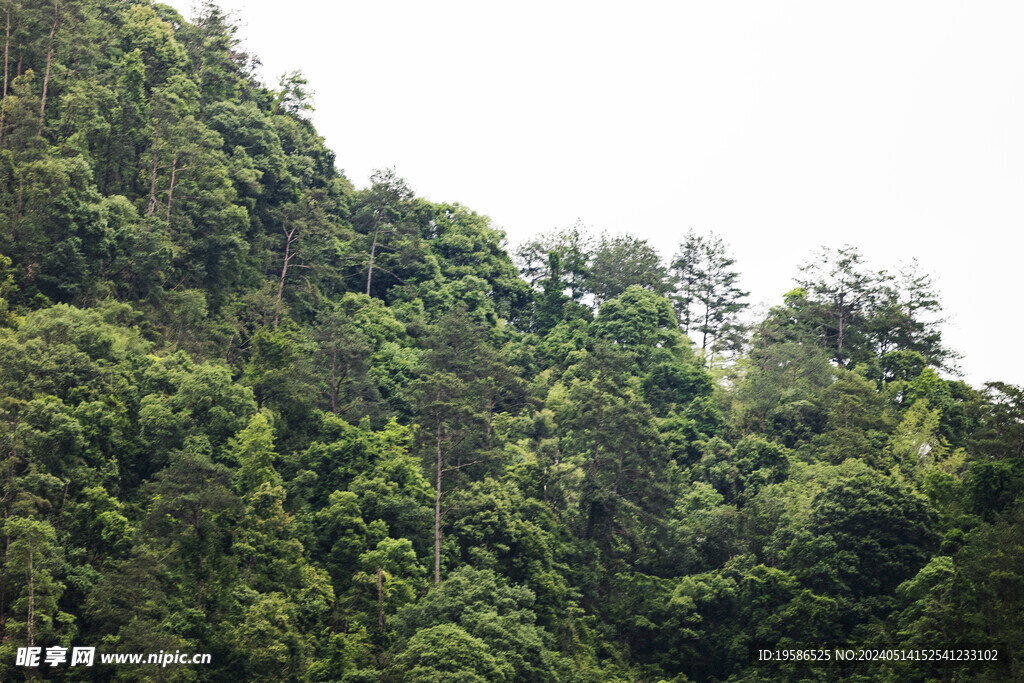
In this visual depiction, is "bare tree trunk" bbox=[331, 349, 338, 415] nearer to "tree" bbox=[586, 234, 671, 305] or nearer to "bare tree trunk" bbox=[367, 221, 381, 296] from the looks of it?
"bare tree trunk" bbox=[367, 221, 381, 296]

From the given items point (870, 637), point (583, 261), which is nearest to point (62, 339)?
point (870, 637)

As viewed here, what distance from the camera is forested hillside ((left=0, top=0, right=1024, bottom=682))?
2498cm

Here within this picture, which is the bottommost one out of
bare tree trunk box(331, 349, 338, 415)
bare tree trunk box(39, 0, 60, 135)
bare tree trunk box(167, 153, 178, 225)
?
bare tree trunk box(331, 349, 338, 415)

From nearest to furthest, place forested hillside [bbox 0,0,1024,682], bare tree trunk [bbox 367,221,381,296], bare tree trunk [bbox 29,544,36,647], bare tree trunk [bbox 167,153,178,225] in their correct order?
bare tree trunk [bbox 29,544,36,647] → forested hillside [bbox 0,0,1024,682] → bare tree trunk [bbox 167,153,178,225] → bare tree trunk [bbox 367,221,381,296]

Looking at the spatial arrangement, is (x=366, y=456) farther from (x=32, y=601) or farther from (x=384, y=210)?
(x=384, y=210)

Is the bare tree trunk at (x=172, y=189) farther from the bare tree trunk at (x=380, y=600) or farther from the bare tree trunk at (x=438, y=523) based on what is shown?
the bare tree trunk at (x=380, y=600)

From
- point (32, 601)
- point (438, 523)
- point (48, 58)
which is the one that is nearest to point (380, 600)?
point (438, 523)

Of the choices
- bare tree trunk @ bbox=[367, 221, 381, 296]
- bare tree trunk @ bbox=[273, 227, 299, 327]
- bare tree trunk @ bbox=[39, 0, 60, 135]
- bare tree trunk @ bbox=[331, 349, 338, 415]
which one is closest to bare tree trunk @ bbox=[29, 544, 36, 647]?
bare tree trunk @ bbox=[331, 349, 338, 415]

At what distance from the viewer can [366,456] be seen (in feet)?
97.2

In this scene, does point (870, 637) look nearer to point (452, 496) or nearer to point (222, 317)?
point (452, 496)

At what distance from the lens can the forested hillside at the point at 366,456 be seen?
25.0 m

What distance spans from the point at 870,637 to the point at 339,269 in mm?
22317

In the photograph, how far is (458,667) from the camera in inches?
966

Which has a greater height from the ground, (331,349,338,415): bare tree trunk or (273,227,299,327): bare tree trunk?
(273,227,299,327): bare tree trunk
